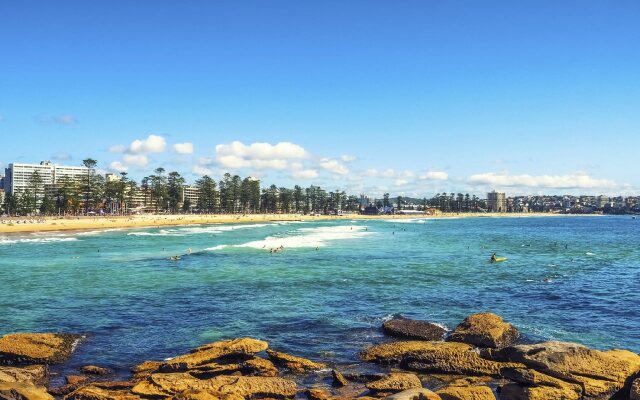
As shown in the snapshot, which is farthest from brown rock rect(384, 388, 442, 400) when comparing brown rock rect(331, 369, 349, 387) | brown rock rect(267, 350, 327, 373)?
brown rock rect(267, 350, 327, 373)

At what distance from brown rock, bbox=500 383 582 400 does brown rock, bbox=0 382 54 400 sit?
13317 mm

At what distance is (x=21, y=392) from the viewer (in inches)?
555

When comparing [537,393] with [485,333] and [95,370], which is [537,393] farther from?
[95,370]

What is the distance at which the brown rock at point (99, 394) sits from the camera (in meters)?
14.6

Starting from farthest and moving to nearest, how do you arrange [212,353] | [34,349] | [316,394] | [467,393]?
[34,349] → [212,353] → [316,394] → [467,393]

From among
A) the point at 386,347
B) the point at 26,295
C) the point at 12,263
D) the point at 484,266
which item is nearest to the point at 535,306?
the point at 386,347

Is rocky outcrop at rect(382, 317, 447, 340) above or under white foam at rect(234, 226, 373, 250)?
above

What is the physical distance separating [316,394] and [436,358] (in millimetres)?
5141

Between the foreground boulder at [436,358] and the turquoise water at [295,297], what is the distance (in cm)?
141

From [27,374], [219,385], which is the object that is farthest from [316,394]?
[27,374]

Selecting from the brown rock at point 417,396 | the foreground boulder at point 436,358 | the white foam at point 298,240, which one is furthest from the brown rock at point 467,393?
the white foam at point 298,240

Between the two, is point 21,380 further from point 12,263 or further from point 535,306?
point 12,263

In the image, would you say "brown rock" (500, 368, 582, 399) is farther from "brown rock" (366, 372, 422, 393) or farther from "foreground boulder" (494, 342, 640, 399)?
"brown rock" (366, 372, 422, 393)

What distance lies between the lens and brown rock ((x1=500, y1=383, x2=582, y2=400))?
1445 centimetres
